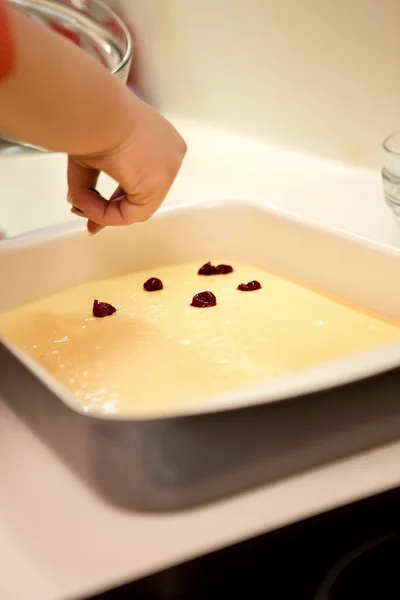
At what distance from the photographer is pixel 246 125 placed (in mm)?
1175

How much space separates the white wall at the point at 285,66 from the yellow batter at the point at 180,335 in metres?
0.29

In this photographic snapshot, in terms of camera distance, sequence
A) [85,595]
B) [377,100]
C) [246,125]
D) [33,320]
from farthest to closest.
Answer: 1. [246,125]
2. [377,100]
3. [33,320]
4. [85,595]

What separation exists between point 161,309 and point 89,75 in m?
0.28

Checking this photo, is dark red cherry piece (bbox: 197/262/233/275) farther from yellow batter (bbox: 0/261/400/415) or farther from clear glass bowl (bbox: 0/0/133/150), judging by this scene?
clear glass bowl (bbox: 0/0/133/150)

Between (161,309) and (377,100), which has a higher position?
(377,100)

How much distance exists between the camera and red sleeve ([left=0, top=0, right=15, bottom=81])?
42 cm

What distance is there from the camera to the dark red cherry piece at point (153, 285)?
75cm

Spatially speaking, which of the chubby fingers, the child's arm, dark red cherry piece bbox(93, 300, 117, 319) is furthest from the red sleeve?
dark red cherry piece bbox(93, 300, 117, 319)

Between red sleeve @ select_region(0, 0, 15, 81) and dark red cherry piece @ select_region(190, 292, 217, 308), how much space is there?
0.33 meters

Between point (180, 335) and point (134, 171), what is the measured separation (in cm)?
17

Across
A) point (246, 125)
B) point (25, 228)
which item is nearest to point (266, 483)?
point (25, 228)

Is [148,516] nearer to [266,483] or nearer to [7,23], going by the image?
[266,483]

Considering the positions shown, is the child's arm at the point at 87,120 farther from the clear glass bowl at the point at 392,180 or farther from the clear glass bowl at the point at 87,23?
the clear glass bowl at the point at 87,23

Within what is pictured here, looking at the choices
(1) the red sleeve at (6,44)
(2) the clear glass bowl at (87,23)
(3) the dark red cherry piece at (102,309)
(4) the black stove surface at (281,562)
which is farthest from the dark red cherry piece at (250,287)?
(2) the clear glass bowl at (87,23)
